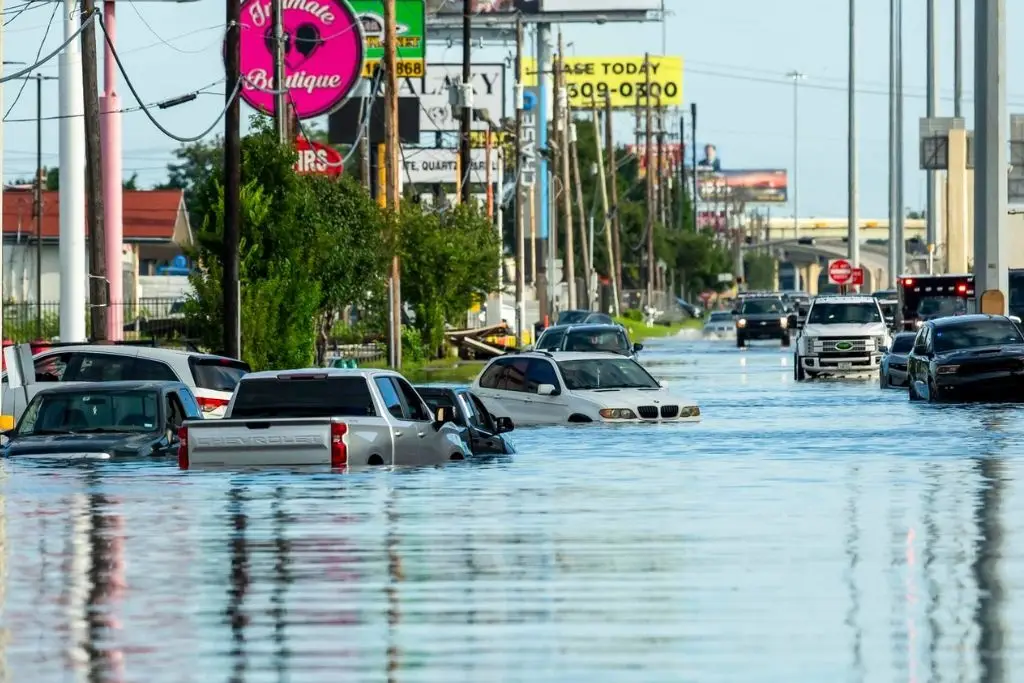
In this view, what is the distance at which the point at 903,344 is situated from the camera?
50.5 m

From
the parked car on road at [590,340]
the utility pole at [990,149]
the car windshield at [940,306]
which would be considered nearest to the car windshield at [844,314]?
the car windshield at [940,306]

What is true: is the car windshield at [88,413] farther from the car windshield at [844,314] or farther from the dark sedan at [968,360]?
the car windshield at [844,314]

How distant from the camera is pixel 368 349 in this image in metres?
69.8

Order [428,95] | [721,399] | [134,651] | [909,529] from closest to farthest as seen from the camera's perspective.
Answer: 1. [134,651]
2. [909,529]
3. [721,399]
4. [428,95]

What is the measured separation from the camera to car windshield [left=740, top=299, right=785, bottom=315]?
300 ft

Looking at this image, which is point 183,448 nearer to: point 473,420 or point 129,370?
point 473,420

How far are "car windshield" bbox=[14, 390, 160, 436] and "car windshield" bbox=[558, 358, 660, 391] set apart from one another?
1036 centimetres

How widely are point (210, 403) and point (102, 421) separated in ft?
16.1

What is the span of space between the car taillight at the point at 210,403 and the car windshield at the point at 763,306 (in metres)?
60.6

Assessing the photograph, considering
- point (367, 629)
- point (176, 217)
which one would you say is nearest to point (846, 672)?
point (367, 629)

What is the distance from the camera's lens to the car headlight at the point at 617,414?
115ft

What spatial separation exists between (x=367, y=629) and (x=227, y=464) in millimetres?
10857

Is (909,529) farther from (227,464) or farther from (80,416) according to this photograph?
(80,416)

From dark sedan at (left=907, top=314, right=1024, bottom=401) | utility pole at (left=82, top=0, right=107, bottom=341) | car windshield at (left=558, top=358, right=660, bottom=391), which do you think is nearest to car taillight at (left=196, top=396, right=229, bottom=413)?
car windshield at (left=558, top=358, right=660, bottom=391)
